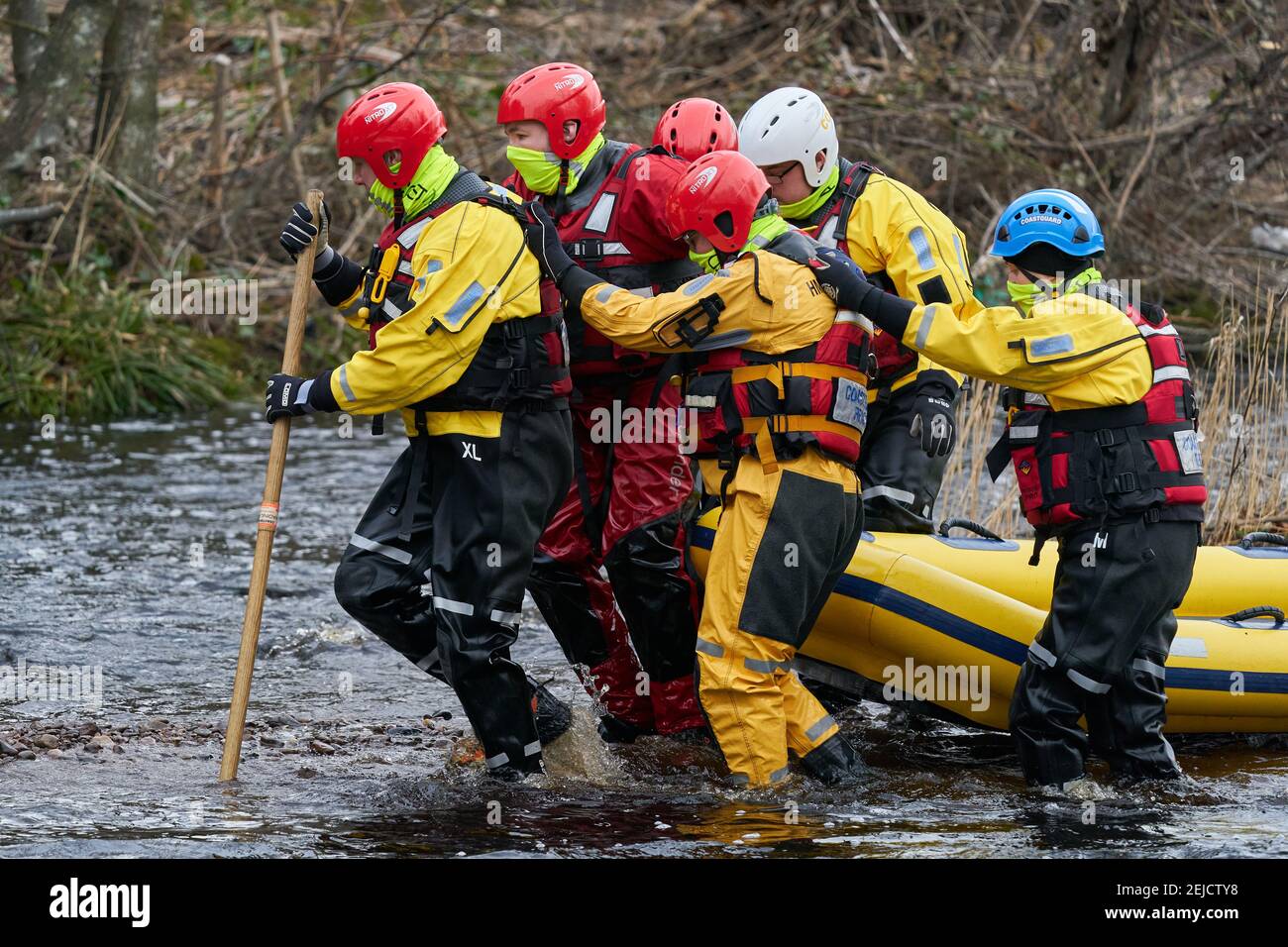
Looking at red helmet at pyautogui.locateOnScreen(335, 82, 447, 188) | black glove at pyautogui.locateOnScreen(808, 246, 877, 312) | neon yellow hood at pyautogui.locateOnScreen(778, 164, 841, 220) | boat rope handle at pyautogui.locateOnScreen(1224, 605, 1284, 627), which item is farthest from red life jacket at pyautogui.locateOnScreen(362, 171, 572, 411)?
boat rope handle at pyautogui.locateOnScreen(1224, 605, 1284, 627)

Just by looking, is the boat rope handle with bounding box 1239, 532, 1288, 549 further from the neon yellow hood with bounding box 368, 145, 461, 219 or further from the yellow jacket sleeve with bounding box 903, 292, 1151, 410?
the neon yellow hood with bounding box 368, 145, 461, 219

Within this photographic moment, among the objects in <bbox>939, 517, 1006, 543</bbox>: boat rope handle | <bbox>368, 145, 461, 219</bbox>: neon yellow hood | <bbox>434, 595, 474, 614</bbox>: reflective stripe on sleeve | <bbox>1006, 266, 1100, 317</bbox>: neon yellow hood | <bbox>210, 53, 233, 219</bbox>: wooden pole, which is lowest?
<bbox>434, 595, 474, 614</bbox>: reflective stripe on sleeve

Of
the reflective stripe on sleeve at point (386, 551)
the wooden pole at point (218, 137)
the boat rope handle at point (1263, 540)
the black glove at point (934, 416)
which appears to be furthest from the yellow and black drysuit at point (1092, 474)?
the wooden pole at point (218, 137)

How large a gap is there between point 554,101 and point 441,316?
1.04m

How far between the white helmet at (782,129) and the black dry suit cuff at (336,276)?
1.39m

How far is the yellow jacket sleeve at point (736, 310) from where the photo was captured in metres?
4.89

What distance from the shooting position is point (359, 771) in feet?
18.1

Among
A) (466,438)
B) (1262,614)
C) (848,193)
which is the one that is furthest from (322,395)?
(1262,614)

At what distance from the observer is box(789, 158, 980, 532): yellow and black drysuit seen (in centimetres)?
580

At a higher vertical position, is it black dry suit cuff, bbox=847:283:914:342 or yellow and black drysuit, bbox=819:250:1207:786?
black dry suit cuff, bbox=847:283:914:342

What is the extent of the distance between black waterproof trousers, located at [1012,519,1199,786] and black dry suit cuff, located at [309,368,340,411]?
227 cm

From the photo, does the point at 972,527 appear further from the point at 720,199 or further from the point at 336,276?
the point at 336,276

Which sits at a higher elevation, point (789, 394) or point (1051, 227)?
point (1051, 227)

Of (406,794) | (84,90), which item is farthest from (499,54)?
(406,794)
